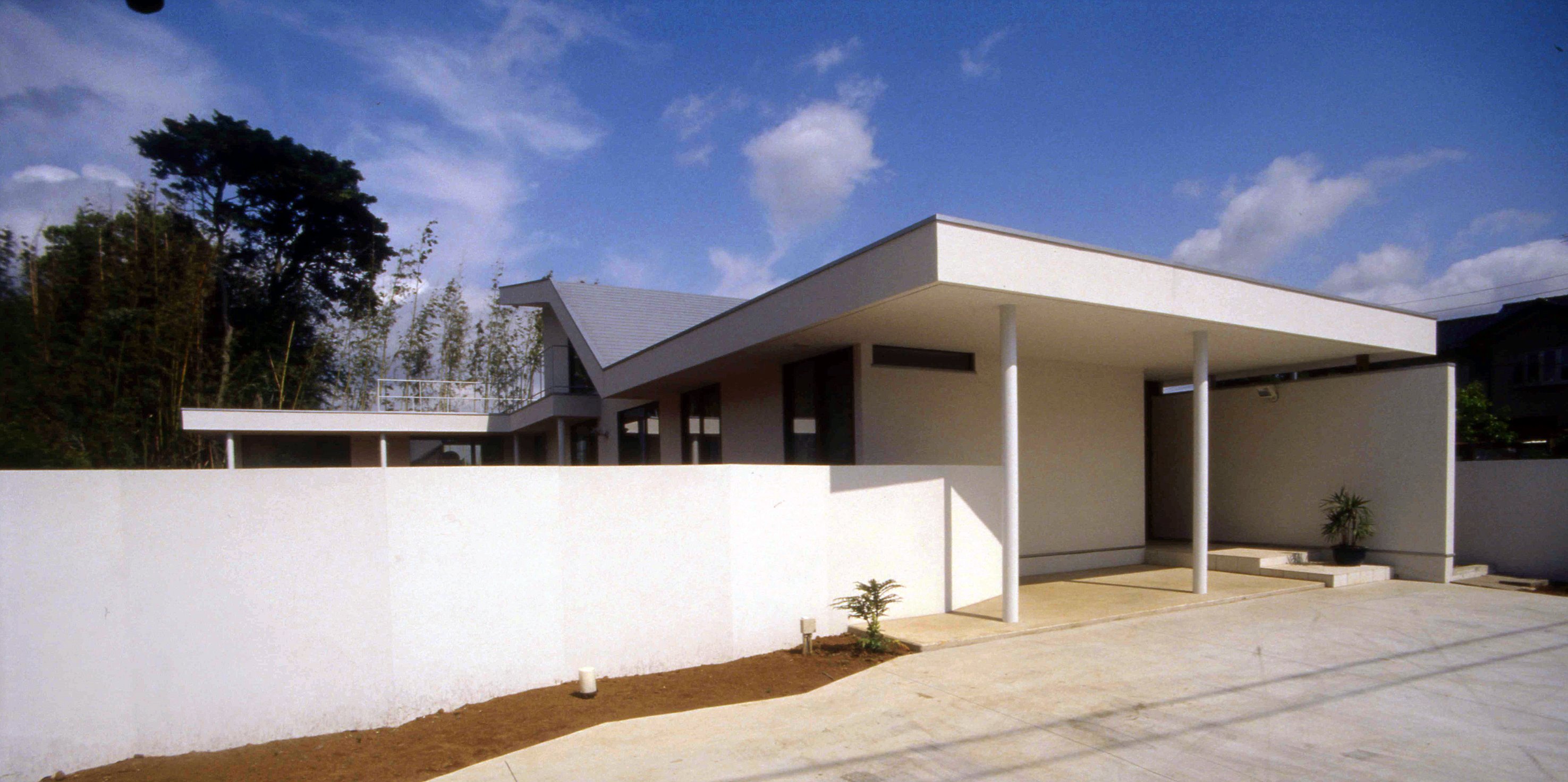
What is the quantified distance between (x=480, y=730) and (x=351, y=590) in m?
1.17

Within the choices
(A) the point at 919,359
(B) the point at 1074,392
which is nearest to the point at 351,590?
(A) the point at 919,359

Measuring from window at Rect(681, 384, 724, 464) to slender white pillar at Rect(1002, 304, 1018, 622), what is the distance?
6.03m

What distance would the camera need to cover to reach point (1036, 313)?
7.53 meters

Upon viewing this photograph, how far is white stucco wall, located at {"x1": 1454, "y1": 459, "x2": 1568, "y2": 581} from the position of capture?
10062mm

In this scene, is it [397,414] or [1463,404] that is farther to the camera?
[1463,404]

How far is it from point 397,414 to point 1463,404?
2479cm

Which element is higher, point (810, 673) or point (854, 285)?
point (854, 285)

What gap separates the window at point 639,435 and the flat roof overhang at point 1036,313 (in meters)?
3.57

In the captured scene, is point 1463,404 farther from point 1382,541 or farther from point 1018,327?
point 1018,327

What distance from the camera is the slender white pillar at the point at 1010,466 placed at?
23.4 feet

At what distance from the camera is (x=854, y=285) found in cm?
699

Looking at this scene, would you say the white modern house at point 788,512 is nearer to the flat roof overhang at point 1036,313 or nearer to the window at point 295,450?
the flat roof overhang at point 1036,313

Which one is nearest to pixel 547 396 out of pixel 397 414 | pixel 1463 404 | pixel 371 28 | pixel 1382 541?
pixel 397 414

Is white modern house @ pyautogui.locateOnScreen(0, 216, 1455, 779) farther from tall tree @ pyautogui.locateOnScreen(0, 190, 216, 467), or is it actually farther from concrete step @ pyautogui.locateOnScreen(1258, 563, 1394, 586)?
tall tree @ pyautogui.locateOnScreen(0, 190, 216, 467)
